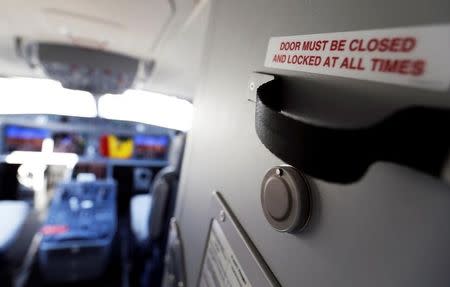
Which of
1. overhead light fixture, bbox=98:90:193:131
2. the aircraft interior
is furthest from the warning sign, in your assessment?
overhead light fixture, bbox=98:90:193:131

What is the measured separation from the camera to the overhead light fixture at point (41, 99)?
3510 millimetres

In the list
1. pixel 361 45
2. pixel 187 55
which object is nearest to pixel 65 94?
pixel 187 55

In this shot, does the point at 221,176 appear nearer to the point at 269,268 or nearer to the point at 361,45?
the point at 269,268

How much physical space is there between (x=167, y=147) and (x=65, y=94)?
1660mm

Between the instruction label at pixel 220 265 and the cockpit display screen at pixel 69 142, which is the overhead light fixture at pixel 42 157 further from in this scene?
the instruction label at pixel 220 265

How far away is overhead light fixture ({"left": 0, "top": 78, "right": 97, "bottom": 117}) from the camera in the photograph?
3.51 meters

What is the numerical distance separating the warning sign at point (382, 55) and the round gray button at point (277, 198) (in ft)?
0.50

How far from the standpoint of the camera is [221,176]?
0.61 m

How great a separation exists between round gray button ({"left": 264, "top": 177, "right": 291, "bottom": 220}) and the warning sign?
0.50ft

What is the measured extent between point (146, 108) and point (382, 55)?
4155 millimetres

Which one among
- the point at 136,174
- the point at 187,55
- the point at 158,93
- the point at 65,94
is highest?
the point at 187,55

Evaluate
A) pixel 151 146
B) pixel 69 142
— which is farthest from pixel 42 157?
pixel 151 146

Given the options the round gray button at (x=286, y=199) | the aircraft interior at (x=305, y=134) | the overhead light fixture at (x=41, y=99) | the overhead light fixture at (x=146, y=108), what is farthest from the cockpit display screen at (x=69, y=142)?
the round gray button at (x=286, y=199)

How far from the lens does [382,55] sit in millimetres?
267
